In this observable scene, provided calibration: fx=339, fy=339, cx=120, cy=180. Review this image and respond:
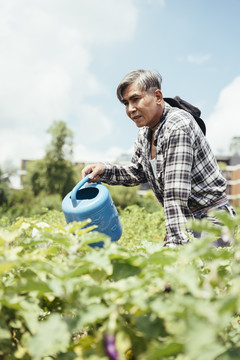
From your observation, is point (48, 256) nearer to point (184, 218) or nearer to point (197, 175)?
point (184, 218)

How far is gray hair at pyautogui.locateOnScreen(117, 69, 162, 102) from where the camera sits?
2.23 meters

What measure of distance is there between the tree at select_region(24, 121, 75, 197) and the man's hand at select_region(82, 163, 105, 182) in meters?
21.3

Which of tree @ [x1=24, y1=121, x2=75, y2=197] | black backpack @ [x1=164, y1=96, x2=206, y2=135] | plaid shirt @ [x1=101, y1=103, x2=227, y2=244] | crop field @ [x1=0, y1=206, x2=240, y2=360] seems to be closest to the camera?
crop field @ [x1=0, y1=206, x2=240, y2=360]

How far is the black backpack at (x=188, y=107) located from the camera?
2469 millimetres

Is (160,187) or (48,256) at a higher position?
(160,187)

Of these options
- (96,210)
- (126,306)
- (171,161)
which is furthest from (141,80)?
(126,306)

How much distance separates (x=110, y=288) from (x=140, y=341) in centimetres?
13

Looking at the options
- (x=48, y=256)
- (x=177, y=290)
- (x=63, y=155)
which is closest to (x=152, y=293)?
(x=177, y=290)

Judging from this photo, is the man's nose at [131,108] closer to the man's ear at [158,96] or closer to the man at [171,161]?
the man at [171,161]

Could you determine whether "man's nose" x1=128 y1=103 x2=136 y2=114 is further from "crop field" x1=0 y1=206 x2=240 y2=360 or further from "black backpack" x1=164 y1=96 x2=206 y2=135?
"crop field" x1=0 y1=206 x2=240 y2=360

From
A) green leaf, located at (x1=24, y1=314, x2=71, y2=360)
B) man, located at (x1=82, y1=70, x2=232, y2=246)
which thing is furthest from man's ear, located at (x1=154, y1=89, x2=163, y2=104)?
green leaf, located at (x1=24, y1=314, x2=71, y2=360)

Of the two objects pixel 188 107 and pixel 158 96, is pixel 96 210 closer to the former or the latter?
pixel 158 96

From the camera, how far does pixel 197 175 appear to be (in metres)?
2.11

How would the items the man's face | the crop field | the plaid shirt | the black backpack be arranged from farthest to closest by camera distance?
the black backpack, the man's face, the plaid shirt, the crop field
